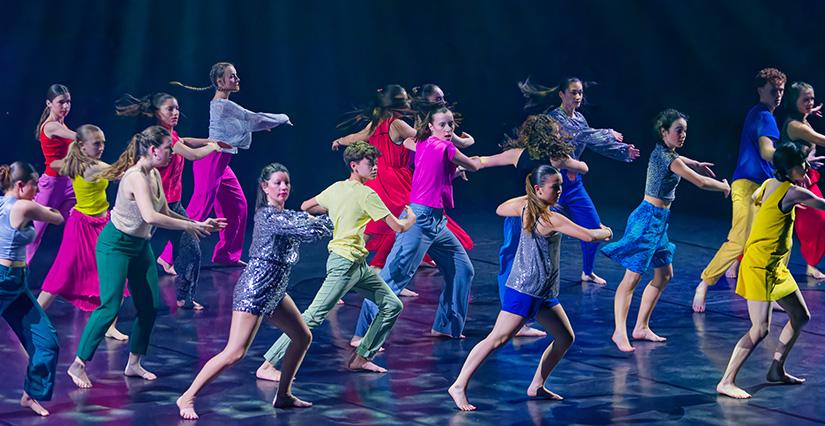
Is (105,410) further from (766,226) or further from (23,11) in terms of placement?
(23,11)

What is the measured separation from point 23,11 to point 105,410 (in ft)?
21.4

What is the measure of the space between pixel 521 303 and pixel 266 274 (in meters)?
1.29

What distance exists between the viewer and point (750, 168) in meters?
9.41

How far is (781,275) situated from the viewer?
713 centimetres

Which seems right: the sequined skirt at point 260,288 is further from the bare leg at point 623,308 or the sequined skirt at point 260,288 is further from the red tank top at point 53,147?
the red tank top at point 53,147

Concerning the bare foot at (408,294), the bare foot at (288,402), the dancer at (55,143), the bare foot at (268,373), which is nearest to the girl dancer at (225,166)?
the dancer at (55,143)

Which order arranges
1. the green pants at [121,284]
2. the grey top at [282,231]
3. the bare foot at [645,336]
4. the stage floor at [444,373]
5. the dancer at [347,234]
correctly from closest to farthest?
the grey top at [282,231], the stage floor at [444,373], the green pants at [121,284], the dancer at [347,234], the bare foot at [645,336]

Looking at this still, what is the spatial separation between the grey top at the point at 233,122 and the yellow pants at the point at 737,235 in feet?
10.8

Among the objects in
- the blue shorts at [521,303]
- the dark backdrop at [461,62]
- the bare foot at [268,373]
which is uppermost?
the dark backdrop at [461,62]

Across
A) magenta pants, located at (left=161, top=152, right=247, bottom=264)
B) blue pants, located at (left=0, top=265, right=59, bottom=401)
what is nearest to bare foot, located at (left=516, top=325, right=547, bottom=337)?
magenta pants, located at (left=161, top=152, right=247, bottom=264)

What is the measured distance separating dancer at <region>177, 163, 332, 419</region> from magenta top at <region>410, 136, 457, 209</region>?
1.70m

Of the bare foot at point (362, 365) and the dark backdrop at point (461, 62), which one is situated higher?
the dark backdrop at point (461, 62)

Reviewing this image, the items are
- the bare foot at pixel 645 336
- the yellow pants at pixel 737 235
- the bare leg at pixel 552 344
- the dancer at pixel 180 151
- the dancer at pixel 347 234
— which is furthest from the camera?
the yellow pants at pixel 737 235

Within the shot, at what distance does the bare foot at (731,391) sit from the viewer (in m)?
7.07
